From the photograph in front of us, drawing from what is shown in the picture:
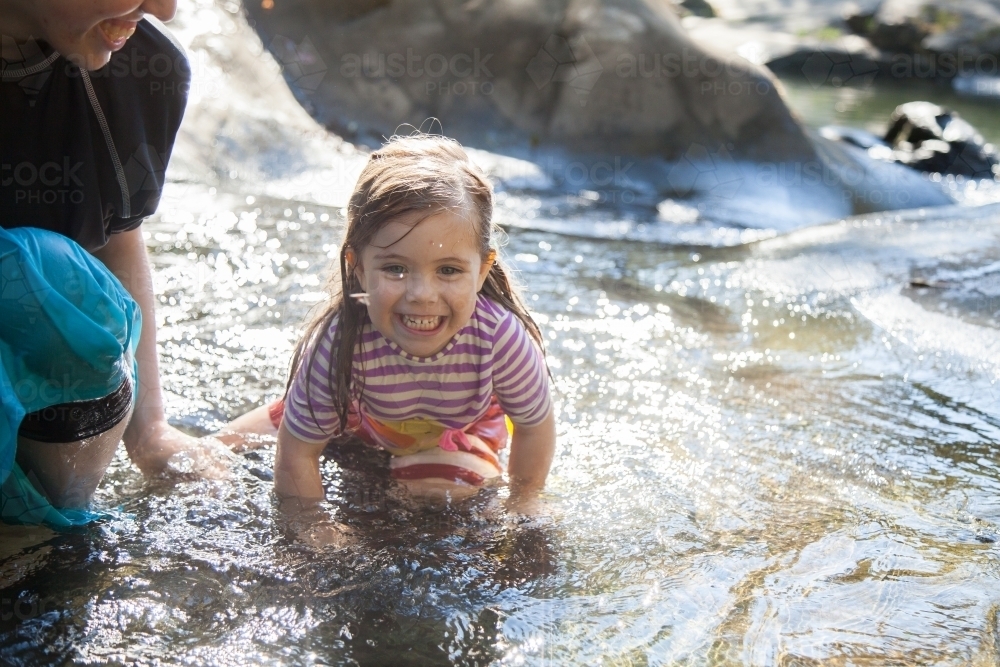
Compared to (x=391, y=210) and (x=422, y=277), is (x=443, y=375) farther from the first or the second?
(x=391, y=210)

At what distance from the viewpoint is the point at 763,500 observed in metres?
2.54

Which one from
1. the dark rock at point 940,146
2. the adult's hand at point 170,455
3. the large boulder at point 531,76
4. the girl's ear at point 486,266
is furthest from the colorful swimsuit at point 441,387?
the dark rock at point 940,146

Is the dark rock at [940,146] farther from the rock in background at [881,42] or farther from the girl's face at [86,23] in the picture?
the girl's face at [86,23]

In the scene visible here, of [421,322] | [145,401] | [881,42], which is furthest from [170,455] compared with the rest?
[881,42]

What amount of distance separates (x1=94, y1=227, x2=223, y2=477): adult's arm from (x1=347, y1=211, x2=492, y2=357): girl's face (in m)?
0.60

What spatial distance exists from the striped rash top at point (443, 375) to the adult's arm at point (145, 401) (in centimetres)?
29

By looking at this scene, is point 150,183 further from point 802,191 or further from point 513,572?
point 802,191

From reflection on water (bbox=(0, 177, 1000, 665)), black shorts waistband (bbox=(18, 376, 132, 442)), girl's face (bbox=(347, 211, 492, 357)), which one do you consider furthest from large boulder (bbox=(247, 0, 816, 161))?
black shorts waistband (bbox=(18, 376, 132, 442))

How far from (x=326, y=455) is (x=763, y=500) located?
1.11 metres

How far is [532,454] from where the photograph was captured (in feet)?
8.23

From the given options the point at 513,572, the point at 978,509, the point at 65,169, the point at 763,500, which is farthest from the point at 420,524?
the point at 978,509

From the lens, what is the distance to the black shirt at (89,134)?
6.84ft

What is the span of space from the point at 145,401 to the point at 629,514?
1.19 m

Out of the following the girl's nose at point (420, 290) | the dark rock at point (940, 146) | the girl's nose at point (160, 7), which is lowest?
the dark rock at point (940, 146)
